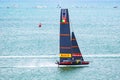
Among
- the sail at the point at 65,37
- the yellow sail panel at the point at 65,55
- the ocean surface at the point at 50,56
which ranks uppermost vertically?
the sail at the point at 65,37

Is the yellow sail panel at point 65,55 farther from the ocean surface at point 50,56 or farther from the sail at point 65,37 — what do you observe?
the ocean surface at point 50,56

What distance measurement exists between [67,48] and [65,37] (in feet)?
5.01

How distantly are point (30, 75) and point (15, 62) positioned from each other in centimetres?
880

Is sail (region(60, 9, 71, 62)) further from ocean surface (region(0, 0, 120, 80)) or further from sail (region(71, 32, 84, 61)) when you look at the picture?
ocean surface (region(0, 0, 120, 80))

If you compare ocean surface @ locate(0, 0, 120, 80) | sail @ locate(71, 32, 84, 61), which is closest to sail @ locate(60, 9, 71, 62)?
sail @ locate(71, 32, 84, 61)

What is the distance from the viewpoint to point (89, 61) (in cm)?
7294

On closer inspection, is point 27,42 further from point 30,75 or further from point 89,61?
point 30,75

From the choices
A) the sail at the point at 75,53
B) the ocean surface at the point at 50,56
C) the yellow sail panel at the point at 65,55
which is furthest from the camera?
the sail at the point at 75,53

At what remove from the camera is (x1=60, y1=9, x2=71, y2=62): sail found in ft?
223

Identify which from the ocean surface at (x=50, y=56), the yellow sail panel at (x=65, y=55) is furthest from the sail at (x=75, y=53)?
the ocean surface at (x=50, y=56)

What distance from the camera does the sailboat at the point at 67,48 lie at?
2677 inches

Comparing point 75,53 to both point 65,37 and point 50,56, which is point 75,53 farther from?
point 50,56

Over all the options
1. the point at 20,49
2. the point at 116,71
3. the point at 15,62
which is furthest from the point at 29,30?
the point at 116,71

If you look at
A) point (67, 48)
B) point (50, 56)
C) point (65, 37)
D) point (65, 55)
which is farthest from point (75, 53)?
point (50, 56)
